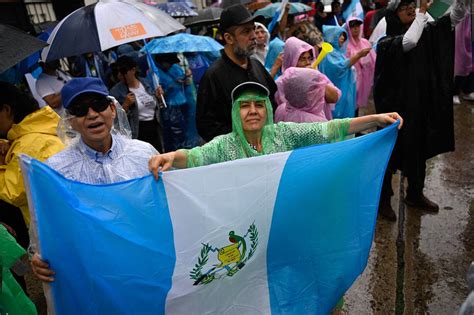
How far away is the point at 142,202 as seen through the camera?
188 centimetres

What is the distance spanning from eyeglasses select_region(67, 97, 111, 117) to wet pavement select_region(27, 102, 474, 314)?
2.04m

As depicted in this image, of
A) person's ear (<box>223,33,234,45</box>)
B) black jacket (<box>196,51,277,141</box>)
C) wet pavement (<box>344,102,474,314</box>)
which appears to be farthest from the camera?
person's ear (<box>223,33,234,45</box>)

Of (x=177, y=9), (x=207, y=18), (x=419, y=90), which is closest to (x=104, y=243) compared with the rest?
(x=419, y=90)

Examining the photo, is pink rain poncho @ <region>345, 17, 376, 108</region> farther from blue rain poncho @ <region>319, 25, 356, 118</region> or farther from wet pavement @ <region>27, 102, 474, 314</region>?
wet pavement @ <region>27, 102, 474, 314</region>

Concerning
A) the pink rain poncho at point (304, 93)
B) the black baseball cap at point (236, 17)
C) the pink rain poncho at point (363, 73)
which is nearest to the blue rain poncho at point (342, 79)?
the pink rain poncho at point (363, 73)

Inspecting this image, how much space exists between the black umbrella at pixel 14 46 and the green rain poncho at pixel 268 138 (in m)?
1.41

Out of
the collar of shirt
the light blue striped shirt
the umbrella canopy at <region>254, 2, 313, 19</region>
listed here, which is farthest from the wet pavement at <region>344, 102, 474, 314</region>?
the umbrella canopy at <region>254, 2, 313, 19</region>

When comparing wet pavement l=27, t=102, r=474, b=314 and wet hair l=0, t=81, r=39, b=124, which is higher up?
wet hair l=0, t=81, r=39, b=124

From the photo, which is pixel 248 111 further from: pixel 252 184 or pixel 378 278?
pixel 378 278

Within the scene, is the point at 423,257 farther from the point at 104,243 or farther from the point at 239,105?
the point at 104,243

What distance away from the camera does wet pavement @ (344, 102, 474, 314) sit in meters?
2.90

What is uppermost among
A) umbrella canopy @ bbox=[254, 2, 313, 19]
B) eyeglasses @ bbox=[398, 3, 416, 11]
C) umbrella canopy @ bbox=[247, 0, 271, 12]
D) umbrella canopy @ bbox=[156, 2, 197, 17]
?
umbrella canopy @ bbox=[156, 2, 197, 17]

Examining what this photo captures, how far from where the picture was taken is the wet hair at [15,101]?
2490mm

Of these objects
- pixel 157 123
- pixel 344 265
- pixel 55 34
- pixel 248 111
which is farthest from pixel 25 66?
pixel 344 265
